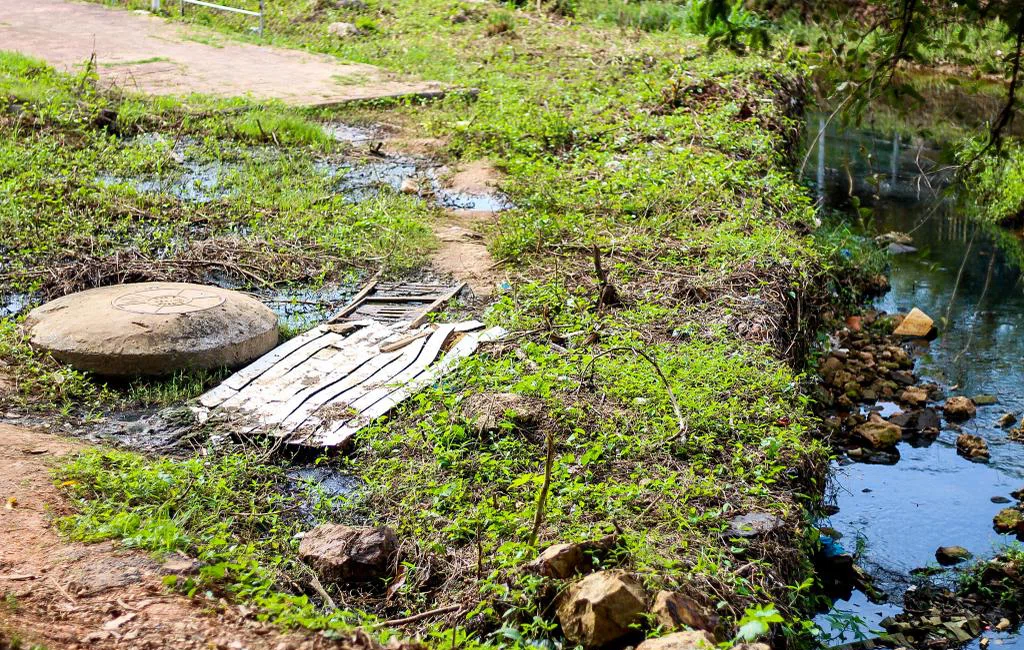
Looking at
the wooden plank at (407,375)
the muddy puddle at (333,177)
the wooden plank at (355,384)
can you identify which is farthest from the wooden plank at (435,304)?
the muddy puddle at (333,177)

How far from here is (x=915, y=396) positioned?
7.11 meters

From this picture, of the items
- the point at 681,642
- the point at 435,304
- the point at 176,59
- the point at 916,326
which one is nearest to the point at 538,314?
the point at 435,304

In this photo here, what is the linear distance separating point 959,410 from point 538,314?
9.61ft

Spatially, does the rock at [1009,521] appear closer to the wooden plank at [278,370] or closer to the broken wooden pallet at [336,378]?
the broken wooden pallet at [336,378]

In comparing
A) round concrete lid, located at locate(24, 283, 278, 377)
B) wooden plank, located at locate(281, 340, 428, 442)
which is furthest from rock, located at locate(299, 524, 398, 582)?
round concrete lid, located at locate(24, 283, 278, 377)

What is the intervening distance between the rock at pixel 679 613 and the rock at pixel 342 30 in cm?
1140

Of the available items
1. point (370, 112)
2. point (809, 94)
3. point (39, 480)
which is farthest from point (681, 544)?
point (809, 94)

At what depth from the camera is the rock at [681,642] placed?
3160 mm

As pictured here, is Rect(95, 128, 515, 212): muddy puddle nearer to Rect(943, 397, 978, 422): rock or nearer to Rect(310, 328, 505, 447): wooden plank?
Rect(310, 328, 505, 447): wooden plank

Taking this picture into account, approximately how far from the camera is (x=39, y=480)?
4.23 meters

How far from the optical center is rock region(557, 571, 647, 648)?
3.42 meters

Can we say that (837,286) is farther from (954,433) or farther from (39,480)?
(39,480)

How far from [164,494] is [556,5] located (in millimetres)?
12236

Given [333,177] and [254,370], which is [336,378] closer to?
[254,370]
